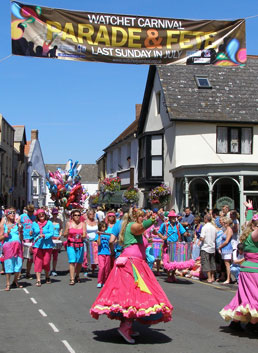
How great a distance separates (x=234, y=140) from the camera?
89.7ft

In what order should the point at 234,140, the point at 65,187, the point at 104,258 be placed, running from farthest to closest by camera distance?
the point at 234,140
the point at 65,187
the point at 104,258

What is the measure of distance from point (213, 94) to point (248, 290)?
2155cm

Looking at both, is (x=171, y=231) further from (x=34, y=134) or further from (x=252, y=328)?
(x=34, y=134)

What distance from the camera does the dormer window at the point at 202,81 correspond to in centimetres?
2830

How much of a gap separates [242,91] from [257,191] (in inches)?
251

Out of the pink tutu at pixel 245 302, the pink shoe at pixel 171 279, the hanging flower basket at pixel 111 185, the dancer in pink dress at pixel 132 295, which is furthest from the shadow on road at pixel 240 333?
the hanging flower basket at pixel 111 185

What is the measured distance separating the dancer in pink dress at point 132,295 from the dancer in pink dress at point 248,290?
983mm

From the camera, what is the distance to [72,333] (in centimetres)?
769

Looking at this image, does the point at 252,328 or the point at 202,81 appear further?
the point at 202,81

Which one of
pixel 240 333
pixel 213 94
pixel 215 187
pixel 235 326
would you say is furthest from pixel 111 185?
pixel 240 333

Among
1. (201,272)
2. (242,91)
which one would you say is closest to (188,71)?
(242,91)

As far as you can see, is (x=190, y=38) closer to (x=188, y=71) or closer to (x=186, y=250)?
(x=186, y=250)

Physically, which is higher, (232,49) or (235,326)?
(232,49)

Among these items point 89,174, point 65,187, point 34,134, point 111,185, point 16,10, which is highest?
point 34,134
